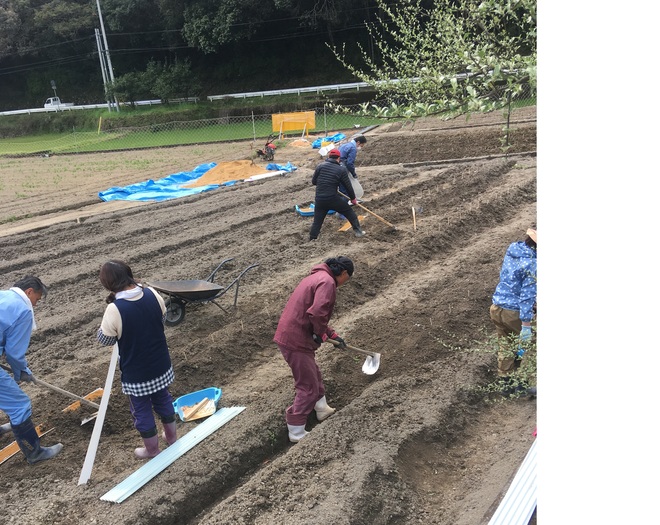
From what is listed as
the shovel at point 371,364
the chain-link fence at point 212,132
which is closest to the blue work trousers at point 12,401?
the shovel at point 371,364

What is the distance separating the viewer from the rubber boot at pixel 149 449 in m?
5.32

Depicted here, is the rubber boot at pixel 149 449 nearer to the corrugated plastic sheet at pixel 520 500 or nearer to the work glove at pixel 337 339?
the work glove at pixel 337 339

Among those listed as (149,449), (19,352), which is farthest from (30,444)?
(149,449)

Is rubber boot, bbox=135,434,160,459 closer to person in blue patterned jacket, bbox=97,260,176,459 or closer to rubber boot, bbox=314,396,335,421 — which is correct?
person in blue patterned jacket, bbox=97,260,176,459

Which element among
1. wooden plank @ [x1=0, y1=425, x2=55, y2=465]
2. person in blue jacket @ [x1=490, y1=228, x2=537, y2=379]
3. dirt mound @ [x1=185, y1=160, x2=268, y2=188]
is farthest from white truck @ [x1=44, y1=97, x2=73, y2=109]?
person in blue jacket @ [x1=490, y1=228, x2=537, y2=379]

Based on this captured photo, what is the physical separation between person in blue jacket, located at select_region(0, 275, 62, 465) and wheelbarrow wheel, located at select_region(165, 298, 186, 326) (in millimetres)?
2677

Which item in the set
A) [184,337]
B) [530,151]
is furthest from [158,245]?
[530,151]

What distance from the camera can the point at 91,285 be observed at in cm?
991

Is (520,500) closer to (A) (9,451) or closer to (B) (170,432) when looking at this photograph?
(B) (170,432)

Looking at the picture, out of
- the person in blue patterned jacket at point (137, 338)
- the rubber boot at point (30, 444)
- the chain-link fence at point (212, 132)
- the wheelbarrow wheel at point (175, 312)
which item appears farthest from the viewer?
the chain-link fence at point (212, 132)

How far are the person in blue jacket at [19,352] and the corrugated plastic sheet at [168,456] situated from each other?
1.09 metres

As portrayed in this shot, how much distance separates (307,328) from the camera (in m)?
5.47

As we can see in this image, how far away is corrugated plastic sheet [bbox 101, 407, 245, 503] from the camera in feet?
16.1
